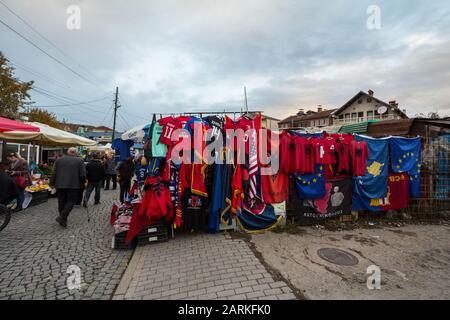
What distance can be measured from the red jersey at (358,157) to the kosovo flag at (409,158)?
3.62 feet

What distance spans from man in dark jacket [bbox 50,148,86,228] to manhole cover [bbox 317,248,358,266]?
6.06 m

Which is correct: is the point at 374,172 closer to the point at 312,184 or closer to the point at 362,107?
the point at 312,184

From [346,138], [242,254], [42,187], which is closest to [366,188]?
[346,138]

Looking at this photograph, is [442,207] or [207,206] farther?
[442,207]

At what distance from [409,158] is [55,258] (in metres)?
9.17

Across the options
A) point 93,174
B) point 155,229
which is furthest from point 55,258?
point 93,174

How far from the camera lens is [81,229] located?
5191mm

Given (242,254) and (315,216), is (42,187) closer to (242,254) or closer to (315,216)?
(242,254)

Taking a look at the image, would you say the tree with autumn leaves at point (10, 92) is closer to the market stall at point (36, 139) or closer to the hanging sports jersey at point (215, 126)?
the market stall at point (36, 139)

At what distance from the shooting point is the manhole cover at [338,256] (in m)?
3.67

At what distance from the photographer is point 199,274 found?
322 cm

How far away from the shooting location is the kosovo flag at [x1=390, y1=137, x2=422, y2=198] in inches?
237

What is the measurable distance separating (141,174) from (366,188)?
6384 mm

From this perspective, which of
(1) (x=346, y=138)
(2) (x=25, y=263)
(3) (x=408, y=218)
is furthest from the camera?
(3) (x=408, y=218)
